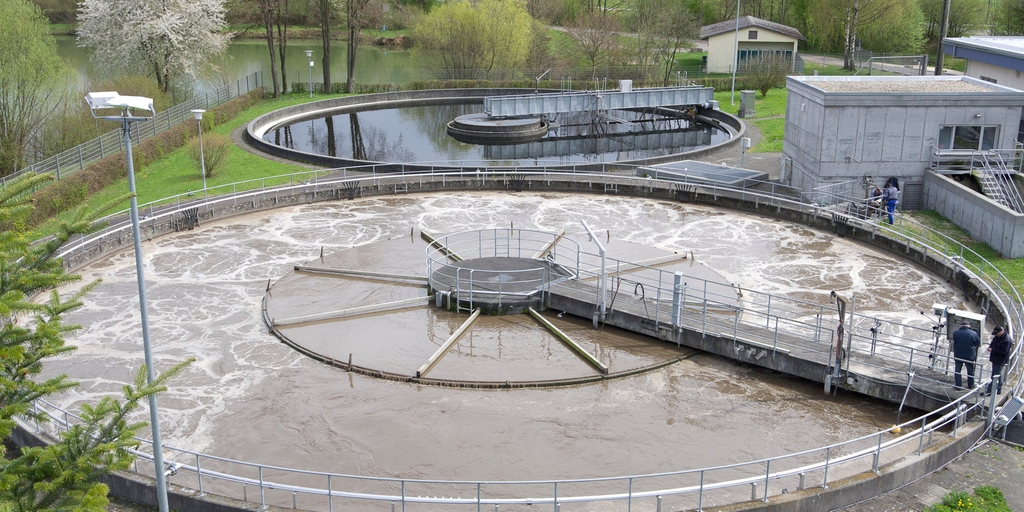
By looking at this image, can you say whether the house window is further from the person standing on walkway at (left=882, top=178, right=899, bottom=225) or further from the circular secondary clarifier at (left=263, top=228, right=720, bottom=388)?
the circular secondary clarifier at (left=263, top=228, right=720, bottom=388)

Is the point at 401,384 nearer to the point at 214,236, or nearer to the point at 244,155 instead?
the point at 214,236

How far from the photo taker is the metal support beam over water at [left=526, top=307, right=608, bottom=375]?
19.3 metres

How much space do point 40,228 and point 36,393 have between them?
2204cm

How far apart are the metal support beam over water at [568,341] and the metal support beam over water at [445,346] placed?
1471 millimetres

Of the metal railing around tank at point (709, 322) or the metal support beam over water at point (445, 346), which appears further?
the metal support beam over water at point (445, 346)

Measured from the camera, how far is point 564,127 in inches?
2094

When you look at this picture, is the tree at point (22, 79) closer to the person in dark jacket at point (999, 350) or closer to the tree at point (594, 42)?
the person in dark jacket at point (999, 350)

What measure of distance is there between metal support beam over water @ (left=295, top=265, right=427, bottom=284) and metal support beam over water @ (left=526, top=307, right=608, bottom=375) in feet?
12.0

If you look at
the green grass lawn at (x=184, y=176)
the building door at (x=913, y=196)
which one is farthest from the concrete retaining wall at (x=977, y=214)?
the green grass lawn at (x=184, y=176)

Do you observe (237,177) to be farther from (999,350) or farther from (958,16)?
(958,16)

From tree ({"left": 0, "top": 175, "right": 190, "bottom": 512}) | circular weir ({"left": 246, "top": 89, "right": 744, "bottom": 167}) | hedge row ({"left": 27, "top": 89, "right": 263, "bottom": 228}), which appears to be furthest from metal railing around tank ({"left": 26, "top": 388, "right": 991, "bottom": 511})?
circular weir ({"left": 246, "top": 89, "right": 744, "bottom": 167})

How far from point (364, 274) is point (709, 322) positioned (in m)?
9.60

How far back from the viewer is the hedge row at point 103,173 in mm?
29938

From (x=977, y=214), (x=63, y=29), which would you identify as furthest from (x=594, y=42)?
(x=63, y=29)
